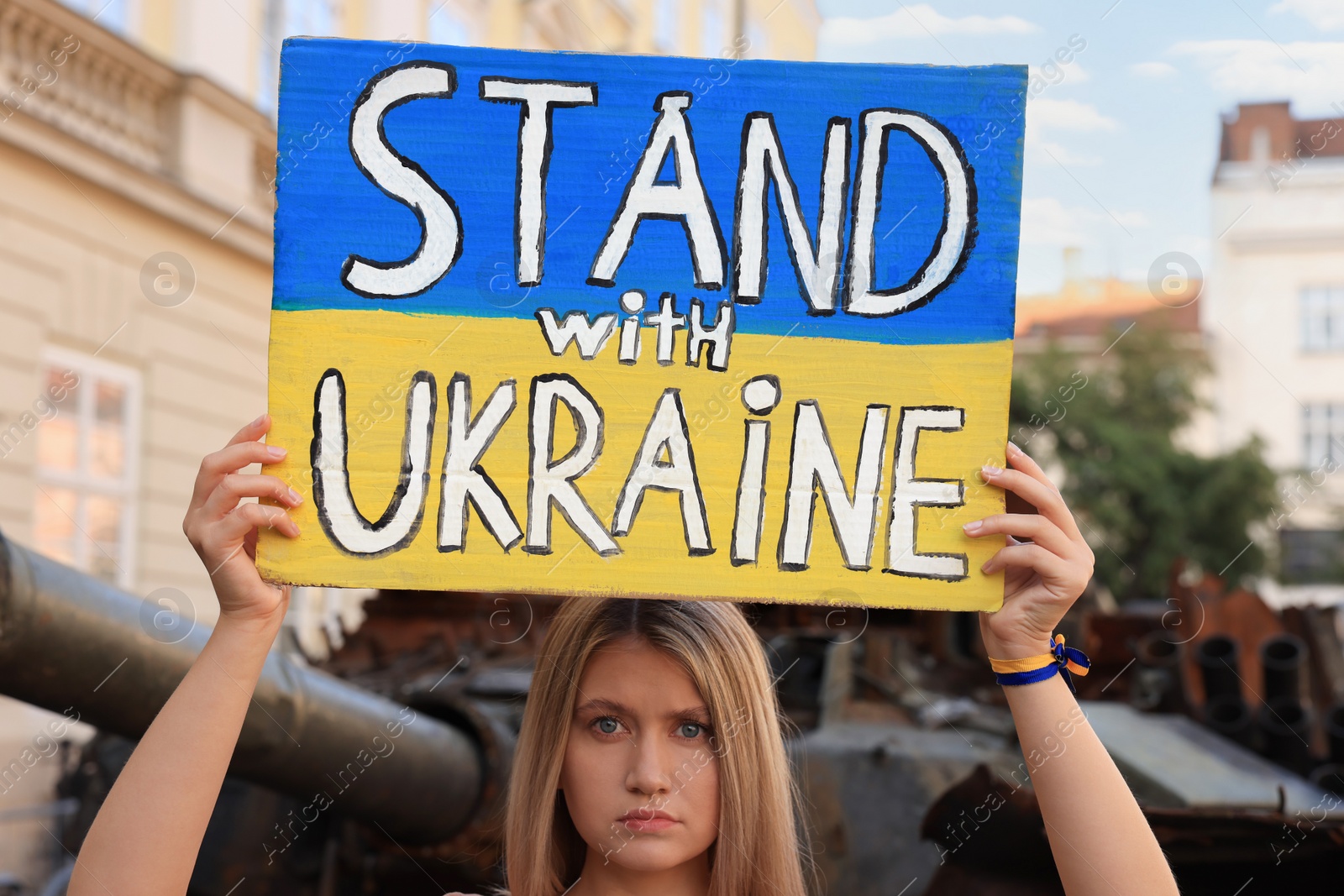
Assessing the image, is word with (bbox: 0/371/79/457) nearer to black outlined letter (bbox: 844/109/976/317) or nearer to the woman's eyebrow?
the woman's eyebrow

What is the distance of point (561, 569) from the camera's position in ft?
6.11

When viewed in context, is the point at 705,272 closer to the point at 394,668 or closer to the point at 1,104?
the point at 394,668

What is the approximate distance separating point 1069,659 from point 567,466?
73cm

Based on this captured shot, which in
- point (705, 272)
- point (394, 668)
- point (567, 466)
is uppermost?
point (705, 272)

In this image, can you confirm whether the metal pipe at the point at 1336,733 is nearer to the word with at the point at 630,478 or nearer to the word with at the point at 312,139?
the word with at the point at 630,478

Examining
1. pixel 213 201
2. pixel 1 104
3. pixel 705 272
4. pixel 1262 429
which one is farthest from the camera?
pixel 1262 429

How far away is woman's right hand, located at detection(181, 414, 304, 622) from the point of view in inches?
68.3

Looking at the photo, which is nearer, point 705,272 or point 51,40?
point 705,272

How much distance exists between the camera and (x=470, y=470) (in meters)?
1.89

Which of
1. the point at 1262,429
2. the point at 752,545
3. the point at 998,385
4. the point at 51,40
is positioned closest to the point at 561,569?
the point at 752,545

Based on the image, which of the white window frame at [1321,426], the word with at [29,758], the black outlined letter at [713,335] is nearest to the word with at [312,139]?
the black outlined letter at [713,335]

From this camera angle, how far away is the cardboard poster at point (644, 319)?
1.87m

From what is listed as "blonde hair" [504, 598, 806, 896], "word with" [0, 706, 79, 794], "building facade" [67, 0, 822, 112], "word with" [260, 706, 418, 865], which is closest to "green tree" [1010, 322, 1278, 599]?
"building facade" [67, 0, 822, 112]

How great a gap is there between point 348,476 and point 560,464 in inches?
11.4
